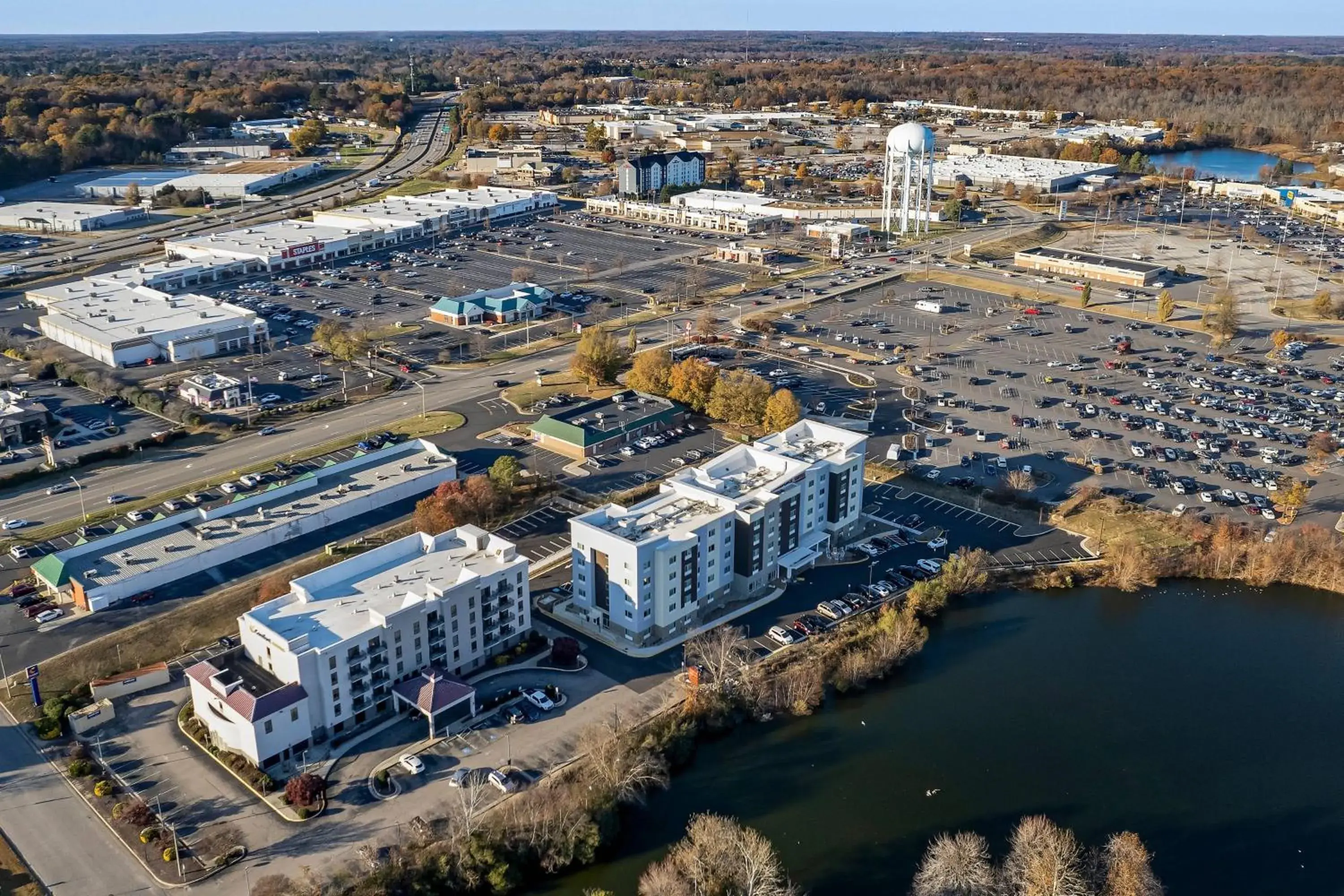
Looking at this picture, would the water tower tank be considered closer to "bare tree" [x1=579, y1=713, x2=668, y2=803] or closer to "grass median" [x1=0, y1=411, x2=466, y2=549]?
"grass median" [x1=0, y1=411, x2=466, y2=549]

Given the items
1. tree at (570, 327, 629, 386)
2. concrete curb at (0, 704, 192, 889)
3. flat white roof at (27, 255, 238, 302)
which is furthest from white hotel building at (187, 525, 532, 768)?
flat white roof at (27, 255, 238, 302)

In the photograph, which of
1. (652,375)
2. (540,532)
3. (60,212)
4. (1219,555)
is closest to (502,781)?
(540,532)

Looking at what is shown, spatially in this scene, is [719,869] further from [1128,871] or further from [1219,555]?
[1219,555]

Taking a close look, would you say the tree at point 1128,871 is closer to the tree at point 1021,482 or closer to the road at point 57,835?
the tree at point 1021,482

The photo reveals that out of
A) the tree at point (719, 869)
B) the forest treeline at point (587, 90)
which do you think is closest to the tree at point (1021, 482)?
the tree at point (719, 869)

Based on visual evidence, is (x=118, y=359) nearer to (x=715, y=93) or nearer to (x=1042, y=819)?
(x=1042, y=819)

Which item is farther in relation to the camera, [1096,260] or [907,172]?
[907,172]
